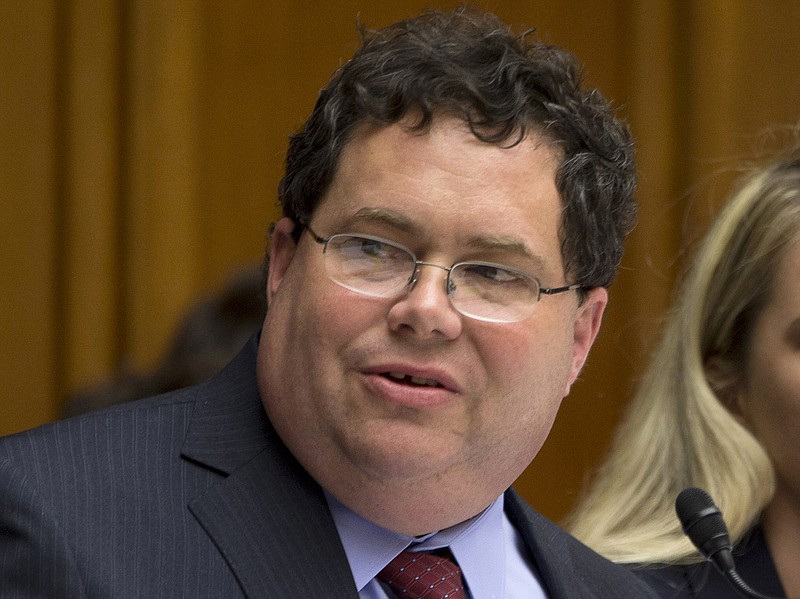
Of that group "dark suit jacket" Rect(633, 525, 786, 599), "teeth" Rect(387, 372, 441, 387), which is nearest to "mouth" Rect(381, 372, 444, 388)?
"teeth" Rect(387, 372, 441, 387)

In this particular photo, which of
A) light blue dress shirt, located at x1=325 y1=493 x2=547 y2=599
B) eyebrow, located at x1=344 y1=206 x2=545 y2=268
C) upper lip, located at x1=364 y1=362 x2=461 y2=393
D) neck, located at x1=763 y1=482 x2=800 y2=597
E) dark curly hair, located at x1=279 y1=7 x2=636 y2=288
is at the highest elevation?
dark curly hair, located at x1=279 y1=7 x2=636 y2=288

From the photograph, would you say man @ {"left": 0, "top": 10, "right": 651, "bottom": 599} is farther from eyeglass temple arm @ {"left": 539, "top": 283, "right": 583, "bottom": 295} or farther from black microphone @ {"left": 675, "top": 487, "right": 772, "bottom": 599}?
black microphone @ {"left": 675, "top": 487, "right": 772, "bottom": 599}

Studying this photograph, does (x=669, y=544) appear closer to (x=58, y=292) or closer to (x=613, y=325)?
(x=613, y=325)

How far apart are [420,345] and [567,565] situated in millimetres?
564

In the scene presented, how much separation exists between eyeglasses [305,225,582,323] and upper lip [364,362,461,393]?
0.30 ft

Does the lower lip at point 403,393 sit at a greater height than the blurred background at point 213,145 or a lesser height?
greater

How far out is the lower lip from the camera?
1834 millimetres

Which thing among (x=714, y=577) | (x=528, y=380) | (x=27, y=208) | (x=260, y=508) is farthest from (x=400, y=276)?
(x=27, y=208)

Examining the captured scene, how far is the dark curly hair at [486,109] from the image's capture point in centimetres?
A: 194

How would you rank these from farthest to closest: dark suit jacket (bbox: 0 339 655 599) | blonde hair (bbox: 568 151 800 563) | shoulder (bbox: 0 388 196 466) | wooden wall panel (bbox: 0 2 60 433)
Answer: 1. wooden wall panel (bbox: 0 2 60 433)
2. blonde hair (bbox: 568 151 800 563)
3. shoulder (bbox: 0 388 196 466)
4. dark suit jacket (bbox: 0 339 655 599)

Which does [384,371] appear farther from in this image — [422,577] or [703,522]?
[703,522]

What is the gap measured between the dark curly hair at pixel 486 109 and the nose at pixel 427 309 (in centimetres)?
21

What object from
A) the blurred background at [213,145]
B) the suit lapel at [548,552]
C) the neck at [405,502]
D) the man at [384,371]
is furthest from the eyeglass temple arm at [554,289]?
the blurred background at [213,145]

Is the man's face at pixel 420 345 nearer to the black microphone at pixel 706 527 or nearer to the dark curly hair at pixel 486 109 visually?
the dark curly hair at pixel 486 109
